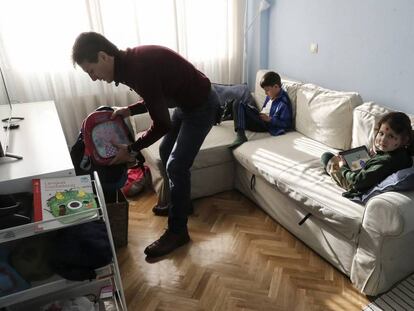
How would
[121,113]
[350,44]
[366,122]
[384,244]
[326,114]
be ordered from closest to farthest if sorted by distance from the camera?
1. [384,244]
2. [121,113]
3. [366,122]
4. [326,114]
5. [350,44]

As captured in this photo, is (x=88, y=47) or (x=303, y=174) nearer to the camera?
(x=88, y=47)

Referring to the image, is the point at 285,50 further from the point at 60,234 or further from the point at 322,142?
the point at 60,234

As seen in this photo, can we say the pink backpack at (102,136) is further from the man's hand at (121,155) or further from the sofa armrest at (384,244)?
the sofa armrest at (384,244)

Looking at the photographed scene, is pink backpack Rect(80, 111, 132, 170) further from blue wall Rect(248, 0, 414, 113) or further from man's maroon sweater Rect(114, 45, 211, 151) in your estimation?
blue wall Rect(248, 0, 414, 113)

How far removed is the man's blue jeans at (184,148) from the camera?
1802 millimetres

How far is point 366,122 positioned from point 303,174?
47cm

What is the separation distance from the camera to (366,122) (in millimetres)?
1933

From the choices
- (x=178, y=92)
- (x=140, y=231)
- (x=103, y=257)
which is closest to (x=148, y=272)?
(x=140, y=231)

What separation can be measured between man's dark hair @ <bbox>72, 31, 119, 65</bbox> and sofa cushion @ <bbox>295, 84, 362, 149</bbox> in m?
1.47

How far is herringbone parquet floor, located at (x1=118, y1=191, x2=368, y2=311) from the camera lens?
1629 millimetres

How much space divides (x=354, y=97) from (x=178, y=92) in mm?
1152

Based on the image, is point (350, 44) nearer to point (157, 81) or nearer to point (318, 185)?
point (318, 185)

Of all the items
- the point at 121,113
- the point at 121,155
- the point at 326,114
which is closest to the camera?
the point at 121,155

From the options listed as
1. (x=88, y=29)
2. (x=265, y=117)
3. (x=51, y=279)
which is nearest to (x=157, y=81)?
(x=51, y=279)
